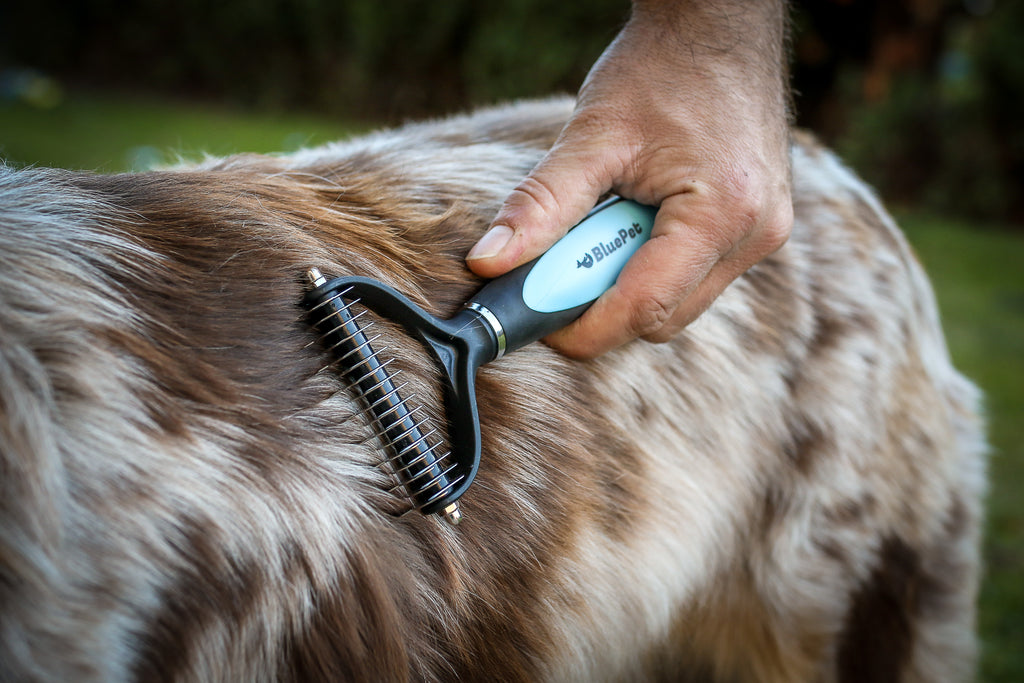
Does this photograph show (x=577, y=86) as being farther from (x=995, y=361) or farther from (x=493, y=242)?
(x=493, y=242)

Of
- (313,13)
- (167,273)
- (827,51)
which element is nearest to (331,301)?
(167,273)

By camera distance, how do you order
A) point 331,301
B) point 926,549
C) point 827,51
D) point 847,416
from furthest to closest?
point 827,51 → point 926,549 → point 847,416 → point 331,301

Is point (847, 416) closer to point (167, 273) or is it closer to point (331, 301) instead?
point (331, 301)

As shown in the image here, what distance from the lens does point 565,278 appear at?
1.19m

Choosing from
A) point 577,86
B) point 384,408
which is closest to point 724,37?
point 384,408

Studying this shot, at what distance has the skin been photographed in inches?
47.9

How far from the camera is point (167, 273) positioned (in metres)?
1.00

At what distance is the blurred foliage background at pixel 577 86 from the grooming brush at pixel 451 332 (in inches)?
149

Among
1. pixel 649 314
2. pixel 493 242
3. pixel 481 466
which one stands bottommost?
pixel 481 466

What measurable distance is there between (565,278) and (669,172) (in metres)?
0.25

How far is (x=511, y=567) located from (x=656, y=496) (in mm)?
310

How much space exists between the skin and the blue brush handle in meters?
0.02

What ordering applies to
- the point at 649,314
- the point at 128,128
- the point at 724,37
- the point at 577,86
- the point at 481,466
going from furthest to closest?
the point at 128,128 → the point at 577,86 → the point at 724,37 → the point at 649,314 → the point at 481,466

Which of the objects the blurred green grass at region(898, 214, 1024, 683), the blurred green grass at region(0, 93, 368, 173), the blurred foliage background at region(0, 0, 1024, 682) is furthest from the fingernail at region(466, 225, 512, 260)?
the blurred green grass at region(0, 93, 368, 173)
